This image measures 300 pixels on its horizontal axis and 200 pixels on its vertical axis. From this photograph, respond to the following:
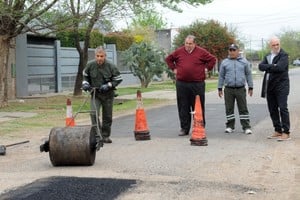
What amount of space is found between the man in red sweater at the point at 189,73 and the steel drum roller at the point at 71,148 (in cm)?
364

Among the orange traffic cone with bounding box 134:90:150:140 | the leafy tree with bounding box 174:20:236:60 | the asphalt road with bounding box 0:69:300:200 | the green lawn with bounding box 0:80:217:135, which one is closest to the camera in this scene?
the asphalt road with bounding box 0:69:300:200

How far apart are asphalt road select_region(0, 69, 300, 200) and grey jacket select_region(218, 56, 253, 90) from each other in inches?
41.3

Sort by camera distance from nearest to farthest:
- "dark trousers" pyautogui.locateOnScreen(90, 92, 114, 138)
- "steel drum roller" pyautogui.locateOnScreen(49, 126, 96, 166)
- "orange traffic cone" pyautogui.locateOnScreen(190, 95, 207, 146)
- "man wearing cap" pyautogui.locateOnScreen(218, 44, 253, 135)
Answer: "steel drum roller" pyautogui.locateOnScreen(49, 126, 96, 166) < "orange traffic cone" pyautogui.locateOnScreen(190, 95, 207, 146) < "dark trousers" pyautogui.locateOnScreen(90, 92, 114, 138) < "man wearing cap" pyautogui.locateOnScreen(218, 44, 253, 135)

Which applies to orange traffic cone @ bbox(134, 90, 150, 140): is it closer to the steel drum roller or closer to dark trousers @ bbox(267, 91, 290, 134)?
dark trousers @ bbox(267, 91, 290, 134)

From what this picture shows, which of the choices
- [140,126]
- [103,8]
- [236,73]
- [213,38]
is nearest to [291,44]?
[213,38]

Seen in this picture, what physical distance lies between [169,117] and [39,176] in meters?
8.28

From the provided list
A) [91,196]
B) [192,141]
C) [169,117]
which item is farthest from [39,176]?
[169,117]

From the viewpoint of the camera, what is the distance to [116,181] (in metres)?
7.34

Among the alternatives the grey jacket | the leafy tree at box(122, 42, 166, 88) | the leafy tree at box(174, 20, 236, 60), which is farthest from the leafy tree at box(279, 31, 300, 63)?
the grey jacket

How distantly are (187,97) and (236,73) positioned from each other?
3.73 feet

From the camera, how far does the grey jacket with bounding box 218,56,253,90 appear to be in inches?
463

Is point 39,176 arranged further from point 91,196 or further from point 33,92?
point 33,92

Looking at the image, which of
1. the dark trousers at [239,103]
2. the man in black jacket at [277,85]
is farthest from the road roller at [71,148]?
the dark trousers at [239,103]

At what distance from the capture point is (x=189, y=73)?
37.9ft
